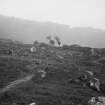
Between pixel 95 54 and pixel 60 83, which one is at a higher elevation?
pixel 95 54

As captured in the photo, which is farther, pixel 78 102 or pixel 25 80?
pixel 25 80

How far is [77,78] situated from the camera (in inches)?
1810

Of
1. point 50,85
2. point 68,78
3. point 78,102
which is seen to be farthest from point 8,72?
point 78,102

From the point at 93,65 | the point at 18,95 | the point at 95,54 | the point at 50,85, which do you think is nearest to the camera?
the point at 18,95

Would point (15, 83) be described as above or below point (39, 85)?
above

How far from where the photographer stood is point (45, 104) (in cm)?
3000

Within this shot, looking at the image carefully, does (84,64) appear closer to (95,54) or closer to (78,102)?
(95,54)

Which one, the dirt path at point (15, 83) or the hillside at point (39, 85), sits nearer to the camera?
the hillside at point (39, 85)

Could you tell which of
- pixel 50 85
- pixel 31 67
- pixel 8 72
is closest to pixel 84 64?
pixel 31 67

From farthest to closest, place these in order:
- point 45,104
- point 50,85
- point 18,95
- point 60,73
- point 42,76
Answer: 1. point 60,73
2. point 42,76
3. point 50,85
4. point 18,95
5. point 45,104

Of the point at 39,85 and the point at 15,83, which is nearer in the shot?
the point at 15,83

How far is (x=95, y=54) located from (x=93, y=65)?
20990mm

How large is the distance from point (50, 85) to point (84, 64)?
3080 centimetres

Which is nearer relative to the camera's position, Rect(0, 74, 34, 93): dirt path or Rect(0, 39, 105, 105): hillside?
Rect(0, 39, 105, 105): hillside
